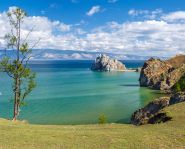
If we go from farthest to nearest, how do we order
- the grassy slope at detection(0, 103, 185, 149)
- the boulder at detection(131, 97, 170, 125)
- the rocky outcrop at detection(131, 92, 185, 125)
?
the boulder at detection(131, 97, 170, 125)
the rocky outcrop at detection(131, 92, 185, 125)
the grassy slope at detection(0, 103, 185, 149)

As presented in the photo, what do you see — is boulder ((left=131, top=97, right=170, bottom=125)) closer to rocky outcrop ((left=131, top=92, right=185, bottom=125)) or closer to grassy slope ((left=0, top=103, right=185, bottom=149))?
rocky outcrop ((left=131, top=92, right=185, bottom=125))

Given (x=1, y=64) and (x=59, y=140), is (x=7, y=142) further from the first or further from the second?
(x=1, y=64)

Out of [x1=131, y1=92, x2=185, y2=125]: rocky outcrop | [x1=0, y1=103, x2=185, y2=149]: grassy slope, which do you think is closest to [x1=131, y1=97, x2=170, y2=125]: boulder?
[x1=131, y1=92, x2=185, y2=125]: rocky outcrop

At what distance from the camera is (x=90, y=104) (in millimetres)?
120562

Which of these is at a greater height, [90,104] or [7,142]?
[7,142]

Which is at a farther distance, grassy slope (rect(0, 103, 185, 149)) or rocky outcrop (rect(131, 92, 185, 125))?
rocky outcrop (rect(131, 92, 185, 125))

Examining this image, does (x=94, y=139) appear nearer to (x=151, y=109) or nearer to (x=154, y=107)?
(x=151, y=109)

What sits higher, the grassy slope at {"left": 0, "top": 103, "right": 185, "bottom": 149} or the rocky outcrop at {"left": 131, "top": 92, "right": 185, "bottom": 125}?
the grassy slope at {"left": 0, "top": 103, "right": 185, "bottom": 149}

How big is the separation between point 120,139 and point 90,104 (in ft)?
289

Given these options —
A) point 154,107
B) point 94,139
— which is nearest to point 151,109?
point 154,107

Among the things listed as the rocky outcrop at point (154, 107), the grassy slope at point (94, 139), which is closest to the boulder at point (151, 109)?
the rocky outcrop at point (154, 107)

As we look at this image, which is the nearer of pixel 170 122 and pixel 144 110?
pixel 170 122

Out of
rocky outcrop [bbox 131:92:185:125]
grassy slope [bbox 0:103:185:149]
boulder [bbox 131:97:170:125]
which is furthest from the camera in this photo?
boulder [bbox 131:97:170:125]

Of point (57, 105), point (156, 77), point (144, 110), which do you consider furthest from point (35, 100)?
point (156, 77)
